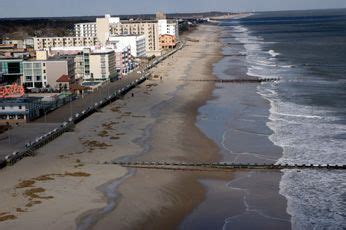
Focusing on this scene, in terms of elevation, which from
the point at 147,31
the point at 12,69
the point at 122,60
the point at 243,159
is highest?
the point at 147,31

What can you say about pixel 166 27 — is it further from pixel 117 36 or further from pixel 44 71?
pixel 44 71

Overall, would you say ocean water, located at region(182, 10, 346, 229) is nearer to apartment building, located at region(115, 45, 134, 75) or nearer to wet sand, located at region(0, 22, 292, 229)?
wet sand, located at region(0, 22, 292, 229)

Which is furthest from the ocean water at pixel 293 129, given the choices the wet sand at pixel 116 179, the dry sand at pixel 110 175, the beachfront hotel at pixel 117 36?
the beachfront hotel at pixel 117 36

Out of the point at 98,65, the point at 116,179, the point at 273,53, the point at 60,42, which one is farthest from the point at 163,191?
the point at 273,53

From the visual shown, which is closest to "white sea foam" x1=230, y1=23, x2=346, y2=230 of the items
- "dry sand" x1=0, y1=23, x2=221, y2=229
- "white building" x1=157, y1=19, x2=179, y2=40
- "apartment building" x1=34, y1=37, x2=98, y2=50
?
"dry sand" x1=0, y1=23, x2=221, y2=229

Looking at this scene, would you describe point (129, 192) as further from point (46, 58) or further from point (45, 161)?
point (46, 58)
